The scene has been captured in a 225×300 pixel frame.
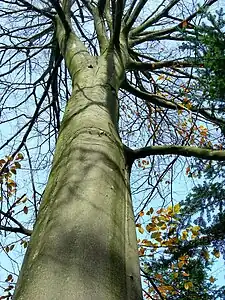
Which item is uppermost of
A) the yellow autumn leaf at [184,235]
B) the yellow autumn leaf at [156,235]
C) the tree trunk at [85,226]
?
the yellow autumn leaf at [156,235]

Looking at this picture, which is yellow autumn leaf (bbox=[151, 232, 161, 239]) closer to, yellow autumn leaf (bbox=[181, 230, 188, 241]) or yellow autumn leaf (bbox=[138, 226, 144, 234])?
yellow autumn leaf (bbox=[181, 230, 188, 241])

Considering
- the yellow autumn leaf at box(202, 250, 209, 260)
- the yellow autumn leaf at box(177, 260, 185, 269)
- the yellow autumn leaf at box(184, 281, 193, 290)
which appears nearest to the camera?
the yellow autumn leaf at box(202, 250, 209, 260)

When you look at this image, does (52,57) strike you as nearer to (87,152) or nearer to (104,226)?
(87,152)

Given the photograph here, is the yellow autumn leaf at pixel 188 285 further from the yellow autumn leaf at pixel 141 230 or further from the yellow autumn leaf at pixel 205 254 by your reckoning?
the yellow autumn leaf at pixel 141 230

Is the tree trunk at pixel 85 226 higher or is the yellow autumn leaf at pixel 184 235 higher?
the yellow autumn leaf at pixel 184 235

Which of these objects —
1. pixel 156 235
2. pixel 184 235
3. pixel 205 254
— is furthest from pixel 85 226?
pixel 156 235

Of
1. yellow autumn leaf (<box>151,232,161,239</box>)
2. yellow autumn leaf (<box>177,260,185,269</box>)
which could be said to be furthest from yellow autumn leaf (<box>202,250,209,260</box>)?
yellow autumn leaf (<box>151,232,161,239</box>)

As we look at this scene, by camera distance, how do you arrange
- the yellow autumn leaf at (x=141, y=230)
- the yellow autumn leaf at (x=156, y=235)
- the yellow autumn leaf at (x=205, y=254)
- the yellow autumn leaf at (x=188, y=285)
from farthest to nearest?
1. the yellow autumn leaf at (x=141, y=230)
2. the yellow autumn leaf at (x=156, y=235)
3. the yellow autumn leaf at (x=188, y=285)
4. the yellow autumn leaf at (x=205, y=254)

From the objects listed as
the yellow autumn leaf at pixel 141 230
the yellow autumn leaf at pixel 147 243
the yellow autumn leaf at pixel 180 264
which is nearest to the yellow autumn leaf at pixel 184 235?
the yellow autumn leaf at pixel 180 264

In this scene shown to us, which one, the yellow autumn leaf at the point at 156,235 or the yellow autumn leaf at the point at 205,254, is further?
the yellow autumn leaf at the point at 156,235

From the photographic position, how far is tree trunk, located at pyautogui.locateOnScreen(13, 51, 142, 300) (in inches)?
42.1

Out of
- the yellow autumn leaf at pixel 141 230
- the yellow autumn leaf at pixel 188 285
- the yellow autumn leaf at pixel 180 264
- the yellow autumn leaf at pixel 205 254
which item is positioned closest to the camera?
the yellow autumn leaf at pixel 205 254

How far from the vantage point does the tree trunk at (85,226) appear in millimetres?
1069

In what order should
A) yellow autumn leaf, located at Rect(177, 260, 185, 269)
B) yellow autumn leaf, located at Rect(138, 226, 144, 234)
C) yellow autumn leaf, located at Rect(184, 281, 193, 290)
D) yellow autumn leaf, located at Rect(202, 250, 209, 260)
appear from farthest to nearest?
yellow autumn leaf, located at Rect(138, 226, 144, 234) → yellow autumn leaf, located at Rect(184, 281, 193, 290) → yellow autumn leaf, located at Rect(177, 260, 185, 269) → yellow autumn leaf, located at Rect(202, 250, 209, 260)
